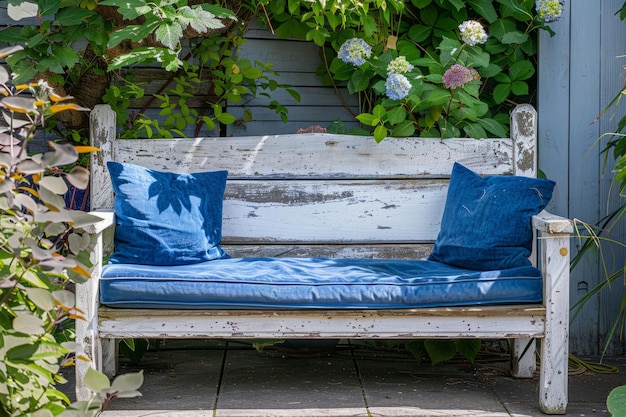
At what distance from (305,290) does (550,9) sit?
61.7 inches

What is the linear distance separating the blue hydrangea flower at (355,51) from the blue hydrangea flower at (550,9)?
0.69 meters

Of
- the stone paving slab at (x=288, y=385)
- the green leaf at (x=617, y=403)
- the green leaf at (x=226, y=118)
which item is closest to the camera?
the green leaf at (x=617, y=403)

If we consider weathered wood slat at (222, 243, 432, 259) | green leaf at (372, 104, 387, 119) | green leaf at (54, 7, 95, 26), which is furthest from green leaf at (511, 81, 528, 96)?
green leaf at (54, 7, 95, 26)

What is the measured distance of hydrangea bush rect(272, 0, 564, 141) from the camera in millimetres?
3025

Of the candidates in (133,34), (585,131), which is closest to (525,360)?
(585,131)

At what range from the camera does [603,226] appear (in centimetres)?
324

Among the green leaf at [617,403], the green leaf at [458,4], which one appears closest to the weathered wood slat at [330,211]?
the green leaf at [458,4]

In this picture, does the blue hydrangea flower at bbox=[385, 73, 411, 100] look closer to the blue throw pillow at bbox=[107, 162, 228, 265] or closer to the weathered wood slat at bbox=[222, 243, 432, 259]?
the weathered wood slat at bbox=[222, 243, 432, 259]

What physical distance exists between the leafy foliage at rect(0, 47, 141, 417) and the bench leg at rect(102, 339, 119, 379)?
1.54 m

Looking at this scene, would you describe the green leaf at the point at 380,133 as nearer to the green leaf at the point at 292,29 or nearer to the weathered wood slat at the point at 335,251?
the weathered wood slat at the point at 335,251

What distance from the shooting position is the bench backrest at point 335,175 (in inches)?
120

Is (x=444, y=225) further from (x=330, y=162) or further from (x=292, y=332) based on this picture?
(x=292, y=332)

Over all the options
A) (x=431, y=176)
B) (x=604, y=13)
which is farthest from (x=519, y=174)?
(x=604, y=13)

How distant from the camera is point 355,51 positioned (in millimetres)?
3131
